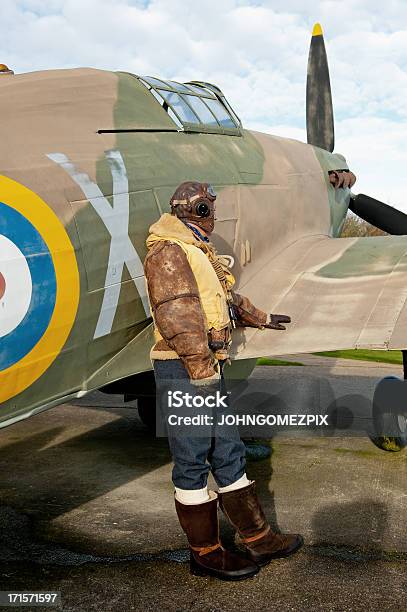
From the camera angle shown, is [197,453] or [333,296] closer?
[197,453]

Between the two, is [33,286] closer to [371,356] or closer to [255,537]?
[255,537]

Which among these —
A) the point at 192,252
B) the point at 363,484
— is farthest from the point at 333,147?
the point at 192,252

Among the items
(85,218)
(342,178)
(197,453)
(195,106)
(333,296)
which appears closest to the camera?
(197,453)

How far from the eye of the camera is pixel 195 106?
5.79 meters

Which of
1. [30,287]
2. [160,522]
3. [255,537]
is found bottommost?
[160,522]

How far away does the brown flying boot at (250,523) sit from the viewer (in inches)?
154

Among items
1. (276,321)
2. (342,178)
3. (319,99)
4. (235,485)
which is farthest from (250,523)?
(319,99)

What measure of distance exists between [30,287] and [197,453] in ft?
4.18

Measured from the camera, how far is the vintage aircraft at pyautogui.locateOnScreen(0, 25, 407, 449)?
3.54 metres

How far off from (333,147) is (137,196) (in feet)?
20.1

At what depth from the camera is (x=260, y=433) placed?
7.11m

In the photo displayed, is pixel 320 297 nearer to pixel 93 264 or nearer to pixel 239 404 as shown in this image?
pixel 93 264

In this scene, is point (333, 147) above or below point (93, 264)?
above

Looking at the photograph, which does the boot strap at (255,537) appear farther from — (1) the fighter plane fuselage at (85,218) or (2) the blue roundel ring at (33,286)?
(2) the blue roundel ring at (33,286)
